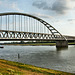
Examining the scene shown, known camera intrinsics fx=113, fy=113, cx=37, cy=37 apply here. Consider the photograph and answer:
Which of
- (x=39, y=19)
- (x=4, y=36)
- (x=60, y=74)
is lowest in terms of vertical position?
(x=60, y=74)

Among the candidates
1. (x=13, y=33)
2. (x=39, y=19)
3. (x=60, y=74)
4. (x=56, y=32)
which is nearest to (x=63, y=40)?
(x=56, y=32)

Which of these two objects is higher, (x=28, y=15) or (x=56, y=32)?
(x=28, y=15)

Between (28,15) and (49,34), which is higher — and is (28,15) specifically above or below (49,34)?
above

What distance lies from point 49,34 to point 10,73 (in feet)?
265

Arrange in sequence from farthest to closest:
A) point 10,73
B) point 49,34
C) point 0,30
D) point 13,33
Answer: point 49,34
point 13,33
point 0,30
point 10,73

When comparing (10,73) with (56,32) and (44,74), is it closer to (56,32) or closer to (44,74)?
(44,74)

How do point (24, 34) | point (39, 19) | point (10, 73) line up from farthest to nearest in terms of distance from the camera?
point (39, 19)
point (24, 34)
point (10, 73)

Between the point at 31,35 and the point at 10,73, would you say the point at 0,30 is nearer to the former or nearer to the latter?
the point at 31,35

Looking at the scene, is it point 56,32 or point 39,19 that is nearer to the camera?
point 39,19

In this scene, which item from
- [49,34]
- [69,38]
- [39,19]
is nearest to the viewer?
[39,19]

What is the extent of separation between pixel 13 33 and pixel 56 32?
148 ft

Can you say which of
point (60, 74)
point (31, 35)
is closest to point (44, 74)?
point (60, 74)

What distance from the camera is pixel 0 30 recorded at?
54.7 m

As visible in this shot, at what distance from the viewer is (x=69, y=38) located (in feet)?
381
